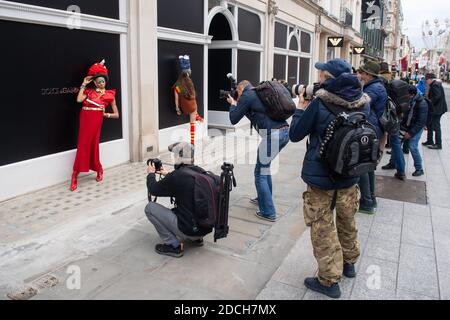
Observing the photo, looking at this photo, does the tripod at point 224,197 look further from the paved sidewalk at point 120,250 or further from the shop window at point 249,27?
the shop window at point 249,27

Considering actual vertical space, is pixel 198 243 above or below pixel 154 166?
below

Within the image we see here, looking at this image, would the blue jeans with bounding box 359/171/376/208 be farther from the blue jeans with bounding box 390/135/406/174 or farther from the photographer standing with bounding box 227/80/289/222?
the blue jeans with bounding box 390/135/406/174

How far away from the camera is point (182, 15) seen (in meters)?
8.65

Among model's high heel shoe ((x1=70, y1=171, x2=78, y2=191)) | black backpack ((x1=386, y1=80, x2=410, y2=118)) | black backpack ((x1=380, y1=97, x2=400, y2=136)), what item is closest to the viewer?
black backpack ((x1=380, y1=97, x2=400, y2=136))

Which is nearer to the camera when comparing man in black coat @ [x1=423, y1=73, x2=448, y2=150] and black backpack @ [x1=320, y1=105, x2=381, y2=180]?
black backpack @ [x1=320, y1=105, x2=381, y2=180]

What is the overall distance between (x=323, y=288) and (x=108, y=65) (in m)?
5.14

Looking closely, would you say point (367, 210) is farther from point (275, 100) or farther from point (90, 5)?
point (90, 5)

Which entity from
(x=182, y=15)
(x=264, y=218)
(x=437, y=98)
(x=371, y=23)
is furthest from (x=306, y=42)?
(x=371, y=23)

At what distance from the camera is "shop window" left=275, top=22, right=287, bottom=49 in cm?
1452

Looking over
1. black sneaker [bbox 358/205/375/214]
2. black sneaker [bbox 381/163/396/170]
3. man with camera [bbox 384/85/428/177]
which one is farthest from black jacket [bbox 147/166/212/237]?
black sneaker [bbox 381/163/396/170]

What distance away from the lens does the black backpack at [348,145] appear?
2893mm

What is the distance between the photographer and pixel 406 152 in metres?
9.21

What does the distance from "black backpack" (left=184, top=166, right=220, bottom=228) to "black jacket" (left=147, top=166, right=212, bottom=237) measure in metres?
0.04
